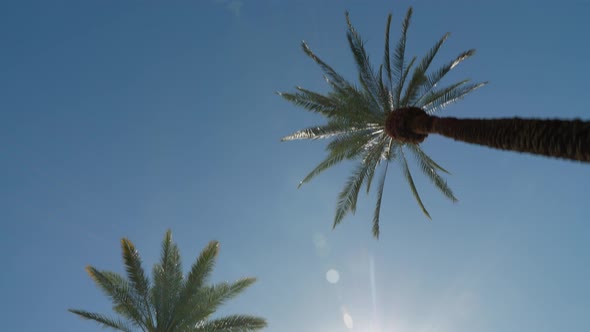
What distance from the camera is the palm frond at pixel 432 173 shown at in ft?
48.0

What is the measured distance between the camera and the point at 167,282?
14.8 m

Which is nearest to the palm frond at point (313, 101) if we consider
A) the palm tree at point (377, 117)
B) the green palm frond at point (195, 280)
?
the palm tree at point (377, 117)

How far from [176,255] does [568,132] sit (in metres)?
13.4

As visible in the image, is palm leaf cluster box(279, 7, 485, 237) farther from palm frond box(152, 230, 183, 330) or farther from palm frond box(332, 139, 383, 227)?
palm frond box(152, 230, 183, 330)

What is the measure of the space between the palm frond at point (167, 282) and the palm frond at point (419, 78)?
9983 mm

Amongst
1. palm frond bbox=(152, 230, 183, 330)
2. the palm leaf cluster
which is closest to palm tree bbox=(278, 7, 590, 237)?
the palm leaf cluster

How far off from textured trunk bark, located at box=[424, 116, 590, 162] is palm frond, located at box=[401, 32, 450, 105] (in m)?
3.15

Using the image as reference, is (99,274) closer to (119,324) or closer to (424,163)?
(119,324)

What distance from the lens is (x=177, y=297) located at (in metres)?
14.7

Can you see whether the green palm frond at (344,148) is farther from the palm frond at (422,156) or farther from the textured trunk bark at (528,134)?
the textured trunk bark at (528,134)

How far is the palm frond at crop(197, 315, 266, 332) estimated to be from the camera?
48.4ft

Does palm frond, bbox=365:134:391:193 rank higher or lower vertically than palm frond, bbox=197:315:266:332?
higher

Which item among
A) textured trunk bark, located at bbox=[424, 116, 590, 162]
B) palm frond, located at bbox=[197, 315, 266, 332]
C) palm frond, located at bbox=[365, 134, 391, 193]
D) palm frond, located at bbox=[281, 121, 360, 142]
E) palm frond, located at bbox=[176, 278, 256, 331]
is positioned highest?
palm frond, located at bbox=[281, 121, 360, 142]

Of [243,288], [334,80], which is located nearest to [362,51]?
[334,80]
